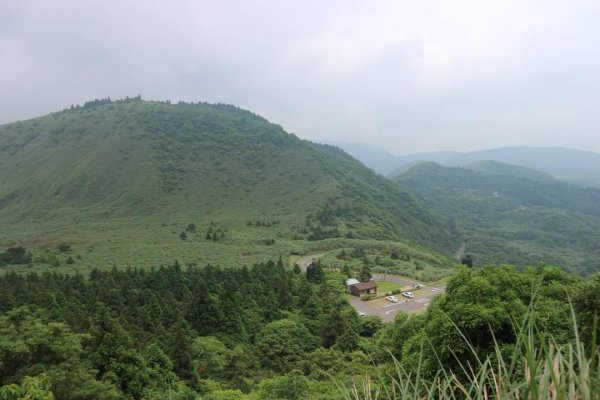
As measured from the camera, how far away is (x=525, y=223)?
153750 mm

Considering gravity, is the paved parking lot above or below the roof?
below

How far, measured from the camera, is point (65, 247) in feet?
202

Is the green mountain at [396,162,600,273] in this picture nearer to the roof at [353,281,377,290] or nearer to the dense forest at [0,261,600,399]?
the roof at [353,281,377,290]

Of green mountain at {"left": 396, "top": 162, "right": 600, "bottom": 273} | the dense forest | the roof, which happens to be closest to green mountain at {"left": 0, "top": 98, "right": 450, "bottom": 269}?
green mountain at {"left": 396, "top": 162, "right": 600, "bottom": 273}

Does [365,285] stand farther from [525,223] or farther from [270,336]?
[525,223]

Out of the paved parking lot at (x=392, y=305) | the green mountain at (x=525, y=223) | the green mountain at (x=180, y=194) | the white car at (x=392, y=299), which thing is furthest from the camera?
the green mountain at (x=525, y=223)

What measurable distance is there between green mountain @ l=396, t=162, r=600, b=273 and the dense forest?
72.2 metres

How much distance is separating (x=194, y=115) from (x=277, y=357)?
485 feet

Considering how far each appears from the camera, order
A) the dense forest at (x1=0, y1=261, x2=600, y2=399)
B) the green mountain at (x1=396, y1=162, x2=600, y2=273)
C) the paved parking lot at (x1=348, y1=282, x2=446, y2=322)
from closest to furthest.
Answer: the dense forest at (x1=0, y1=261, x2=600, y2=399) < the paved parking lot at (x1=348, y1=282, x2=446, y2=322) < the green mountain at (x1=396, y1=162, x2=600, y2=273)

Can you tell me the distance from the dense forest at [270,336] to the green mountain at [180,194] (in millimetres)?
24657

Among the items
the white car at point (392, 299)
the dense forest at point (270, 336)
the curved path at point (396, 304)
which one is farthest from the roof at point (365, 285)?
the dense forest at point (270, 336)

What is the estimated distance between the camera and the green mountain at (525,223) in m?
102

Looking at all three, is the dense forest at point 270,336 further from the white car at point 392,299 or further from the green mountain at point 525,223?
the green mountain at point 525,223

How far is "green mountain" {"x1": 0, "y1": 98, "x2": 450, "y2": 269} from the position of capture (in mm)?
68375
